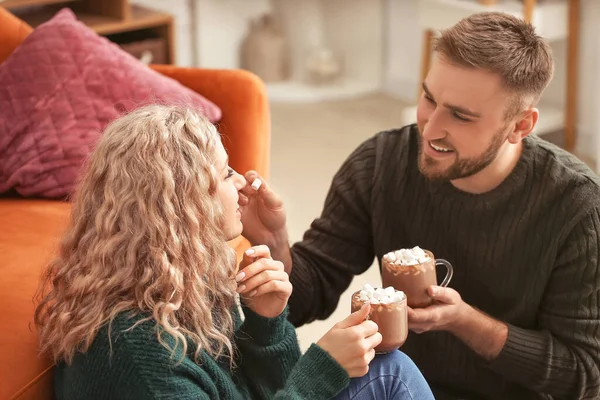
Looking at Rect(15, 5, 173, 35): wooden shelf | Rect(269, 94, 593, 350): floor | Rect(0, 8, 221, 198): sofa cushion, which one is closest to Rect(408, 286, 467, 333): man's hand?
Rect(0, 8, 221, 198): sofa cushion

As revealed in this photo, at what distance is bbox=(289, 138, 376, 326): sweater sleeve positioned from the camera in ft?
6.14

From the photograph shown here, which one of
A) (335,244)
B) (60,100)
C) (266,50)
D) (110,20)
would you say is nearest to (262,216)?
(335,244)

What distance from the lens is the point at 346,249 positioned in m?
1.92

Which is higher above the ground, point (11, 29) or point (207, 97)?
point (11, 29)

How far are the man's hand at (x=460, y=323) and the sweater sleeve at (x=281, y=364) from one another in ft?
0.74

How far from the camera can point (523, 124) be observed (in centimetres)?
174

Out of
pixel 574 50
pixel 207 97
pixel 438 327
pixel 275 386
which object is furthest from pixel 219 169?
pixel 574 50

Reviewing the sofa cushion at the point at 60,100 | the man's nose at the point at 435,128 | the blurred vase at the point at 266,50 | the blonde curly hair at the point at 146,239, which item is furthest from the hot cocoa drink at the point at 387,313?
the blurred vase at the point at 266,50

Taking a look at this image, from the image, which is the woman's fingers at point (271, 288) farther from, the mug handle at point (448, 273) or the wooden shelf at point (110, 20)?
the wooden shelf at point (110, 20)

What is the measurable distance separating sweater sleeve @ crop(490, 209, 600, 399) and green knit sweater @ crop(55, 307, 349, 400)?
432 mm

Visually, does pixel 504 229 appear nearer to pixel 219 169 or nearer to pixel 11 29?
pixel 219 169

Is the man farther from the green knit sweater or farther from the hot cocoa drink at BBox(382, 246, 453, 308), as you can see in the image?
the green knit sweater

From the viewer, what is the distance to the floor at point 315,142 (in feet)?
11.3

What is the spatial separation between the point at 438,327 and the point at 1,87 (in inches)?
49.7
